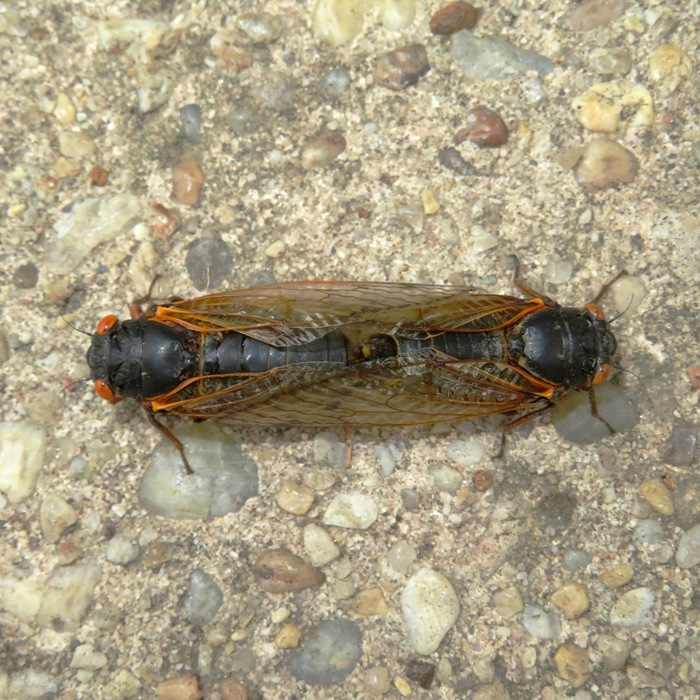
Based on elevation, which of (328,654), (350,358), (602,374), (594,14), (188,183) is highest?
(594,14)

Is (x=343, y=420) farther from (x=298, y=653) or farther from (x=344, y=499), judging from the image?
(x=298, y=653)

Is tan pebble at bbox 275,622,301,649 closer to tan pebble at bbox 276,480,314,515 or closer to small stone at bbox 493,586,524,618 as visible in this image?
tan pebble at bbox 276,480,314,515

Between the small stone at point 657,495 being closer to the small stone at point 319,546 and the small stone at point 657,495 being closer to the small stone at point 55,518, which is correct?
the small stone at point 319,546

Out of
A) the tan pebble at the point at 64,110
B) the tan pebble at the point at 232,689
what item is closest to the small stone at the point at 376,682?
the tan pebble at the point at 232,689

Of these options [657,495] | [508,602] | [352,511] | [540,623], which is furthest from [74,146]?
[657,495]

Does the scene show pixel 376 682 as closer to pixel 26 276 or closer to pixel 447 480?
pixel 447 480

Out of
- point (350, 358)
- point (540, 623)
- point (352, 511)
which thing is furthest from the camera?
point (352, 511)

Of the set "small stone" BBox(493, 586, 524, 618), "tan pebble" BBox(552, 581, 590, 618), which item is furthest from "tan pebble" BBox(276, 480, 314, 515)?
"tan pebble" BBox(552, 581, 590, 618)
